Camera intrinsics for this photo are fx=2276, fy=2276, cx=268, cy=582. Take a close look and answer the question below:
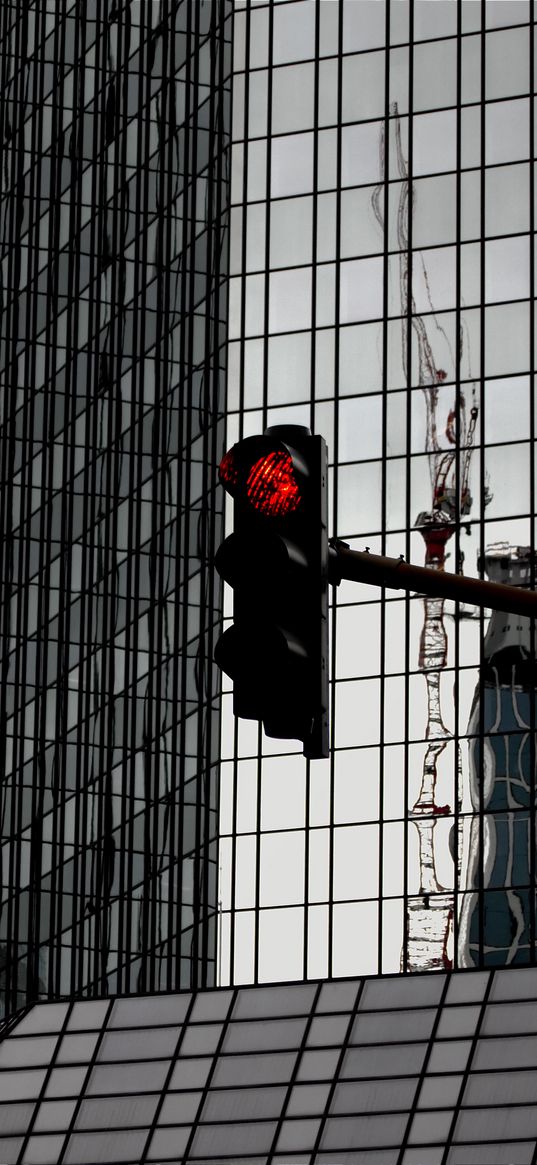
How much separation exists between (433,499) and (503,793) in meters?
9.79

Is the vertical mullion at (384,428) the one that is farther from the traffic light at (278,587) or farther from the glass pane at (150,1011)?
the traffic light at (278,587)

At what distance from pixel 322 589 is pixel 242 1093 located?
43.2 metres

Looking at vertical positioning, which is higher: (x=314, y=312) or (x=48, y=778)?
(x=314, y=312)

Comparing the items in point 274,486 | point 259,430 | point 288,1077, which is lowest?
point 288,1077

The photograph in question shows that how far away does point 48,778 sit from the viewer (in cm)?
8494

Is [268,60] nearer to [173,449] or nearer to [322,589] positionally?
[173,449]

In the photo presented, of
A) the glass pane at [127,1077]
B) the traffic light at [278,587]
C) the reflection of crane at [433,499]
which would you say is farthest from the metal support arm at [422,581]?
the reflection of crane at [433,499]

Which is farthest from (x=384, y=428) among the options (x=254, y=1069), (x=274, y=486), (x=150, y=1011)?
(x=274, y=486)

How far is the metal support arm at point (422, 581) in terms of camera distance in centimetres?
920

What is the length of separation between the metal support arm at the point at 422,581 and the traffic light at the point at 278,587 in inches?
13.0

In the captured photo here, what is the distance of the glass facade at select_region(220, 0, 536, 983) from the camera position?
2768 inches

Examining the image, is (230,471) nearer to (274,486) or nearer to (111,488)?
(274,486)

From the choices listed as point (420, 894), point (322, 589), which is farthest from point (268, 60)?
point (322, 589)

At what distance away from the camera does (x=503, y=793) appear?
7038 centimetres
